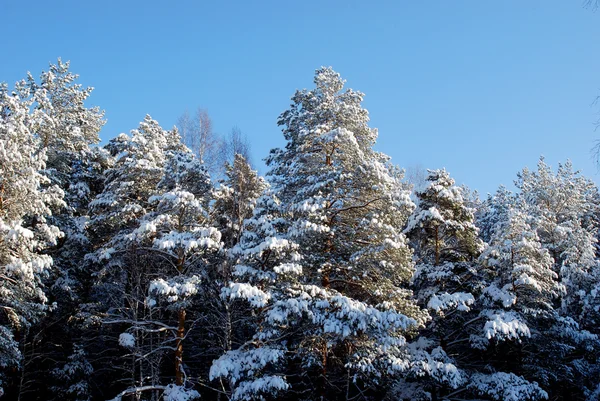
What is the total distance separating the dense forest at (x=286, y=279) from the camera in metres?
13.6

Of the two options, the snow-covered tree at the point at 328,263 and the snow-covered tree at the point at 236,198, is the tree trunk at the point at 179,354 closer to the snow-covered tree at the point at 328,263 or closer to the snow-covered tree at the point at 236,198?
the snow-covered tree at the point at 328,263

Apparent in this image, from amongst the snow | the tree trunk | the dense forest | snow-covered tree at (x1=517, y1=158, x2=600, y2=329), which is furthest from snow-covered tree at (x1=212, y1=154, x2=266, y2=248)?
snow-covered tree at (x1=517, y1=158, x2=600, y2=329)

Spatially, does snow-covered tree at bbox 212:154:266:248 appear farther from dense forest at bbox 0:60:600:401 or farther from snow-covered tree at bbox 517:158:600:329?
snow-covered tree at bbox 517:158:600:329

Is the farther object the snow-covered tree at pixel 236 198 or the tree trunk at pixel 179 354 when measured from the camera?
the snow-covered tree at pixel 236 198

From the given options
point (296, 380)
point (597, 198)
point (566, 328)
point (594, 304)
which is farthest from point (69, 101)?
point (597, 198)

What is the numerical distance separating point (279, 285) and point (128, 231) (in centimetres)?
756

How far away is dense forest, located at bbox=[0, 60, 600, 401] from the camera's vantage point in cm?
1360

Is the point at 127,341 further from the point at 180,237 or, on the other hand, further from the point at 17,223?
the point at 17,223

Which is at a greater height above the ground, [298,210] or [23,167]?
[23,167]

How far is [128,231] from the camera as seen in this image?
17906 mm

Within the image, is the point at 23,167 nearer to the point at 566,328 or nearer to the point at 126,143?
the point at 126,143

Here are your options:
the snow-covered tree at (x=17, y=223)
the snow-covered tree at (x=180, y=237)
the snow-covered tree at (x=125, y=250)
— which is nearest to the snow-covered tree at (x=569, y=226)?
the snow-covered tree at (x=180, y=237)

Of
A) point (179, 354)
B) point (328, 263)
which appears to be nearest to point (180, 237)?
point (179, 354)

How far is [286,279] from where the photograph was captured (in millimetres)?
13859
